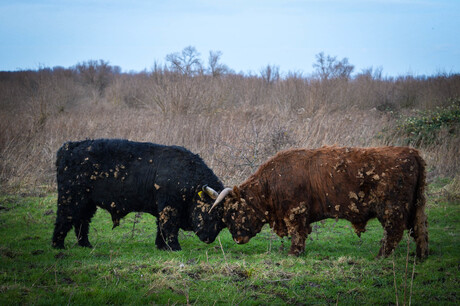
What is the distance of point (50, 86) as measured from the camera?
2539cm

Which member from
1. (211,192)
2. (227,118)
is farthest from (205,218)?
(227,118)

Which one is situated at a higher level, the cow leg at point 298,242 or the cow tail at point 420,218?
the cow tail at point 420,218

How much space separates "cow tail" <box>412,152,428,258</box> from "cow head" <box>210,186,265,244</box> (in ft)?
8.96

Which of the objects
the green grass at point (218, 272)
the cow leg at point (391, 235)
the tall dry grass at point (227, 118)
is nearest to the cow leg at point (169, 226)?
the green grass at point (218, 272)

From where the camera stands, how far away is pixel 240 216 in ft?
26.5

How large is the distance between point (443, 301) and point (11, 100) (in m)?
28.5

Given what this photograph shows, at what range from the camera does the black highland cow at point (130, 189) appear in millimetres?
8180

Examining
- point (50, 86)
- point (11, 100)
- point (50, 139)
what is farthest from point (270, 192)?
point (11, 100)

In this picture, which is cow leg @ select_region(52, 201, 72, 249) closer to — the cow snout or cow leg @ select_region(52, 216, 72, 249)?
cow leg @ select_region(52, 216, 72, 249)

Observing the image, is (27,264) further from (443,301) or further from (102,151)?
(443,301)

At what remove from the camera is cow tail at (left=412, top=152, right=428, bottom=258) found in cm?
Result: 729

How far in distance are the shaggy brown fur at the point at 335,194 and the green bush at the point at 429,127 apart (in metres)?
11.8

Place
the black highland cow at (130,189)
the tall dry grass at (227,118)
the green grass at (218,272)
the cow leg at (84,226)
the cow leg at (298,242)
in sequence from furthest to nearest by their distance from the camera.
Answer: the tall dry grass at (227,118) → the cow leg at (84,226) → the black highland cow at (130,189) → the cow leg at (298,242) → the green grass at (218,272)

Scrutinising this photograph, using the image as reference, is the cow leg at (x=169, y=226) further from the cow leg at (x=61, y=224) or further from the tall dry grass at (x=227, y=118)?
the tall dry grass at (x=227, y=118)
